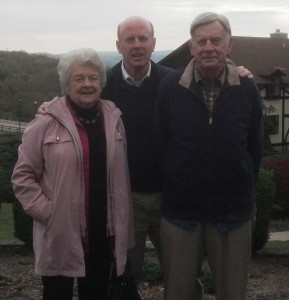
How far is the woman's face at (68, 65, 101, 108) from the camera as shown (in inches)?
156

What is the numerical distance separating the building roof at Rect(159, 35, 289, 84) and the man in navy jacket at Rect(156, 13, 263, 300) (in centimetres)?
2865

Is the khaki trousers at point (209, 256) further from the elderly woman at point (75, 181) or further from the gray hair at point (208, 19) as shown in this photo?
the gray hair at point (208, 19)

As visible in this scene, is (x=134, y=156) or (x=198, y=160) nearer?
(x=198, y=160)

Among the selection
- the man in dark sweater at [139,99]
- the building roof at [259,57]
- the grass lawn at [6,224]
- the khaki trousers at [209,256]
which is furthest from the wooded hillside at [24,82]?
the khaki trousers at [209,256]

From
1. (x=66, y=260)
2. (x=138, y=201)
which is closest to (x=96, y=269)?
(x=66, y=260)

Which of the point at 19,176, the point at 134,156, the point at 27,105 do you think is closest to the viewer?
the point at 19,176

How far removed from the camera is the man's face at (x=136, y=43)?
14.2 feet

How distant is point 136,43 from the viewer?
170 inches

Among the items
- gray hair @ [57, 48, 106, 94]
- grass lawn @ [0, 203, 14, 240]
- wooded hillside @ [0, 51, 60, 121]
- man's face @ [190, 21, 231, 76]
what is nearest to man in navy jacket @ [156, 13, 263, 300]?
man's face @ [190, 21, 231, 76]

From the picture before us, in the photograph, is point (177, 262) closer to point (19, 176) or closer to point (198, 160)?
point (198, 160)

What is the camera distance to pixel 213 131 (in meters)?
3.99

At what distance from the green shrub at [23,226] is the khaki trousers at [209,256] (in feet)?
12.0

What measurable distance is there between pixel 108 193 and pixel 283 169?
13.0 m

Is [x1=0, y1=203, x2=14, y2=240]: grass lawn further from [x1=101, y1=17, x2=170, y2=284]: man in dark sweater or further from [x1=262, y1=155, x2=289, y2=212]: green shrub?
[x1=262, y1=155, x2=289, y2=212]: green shrub
